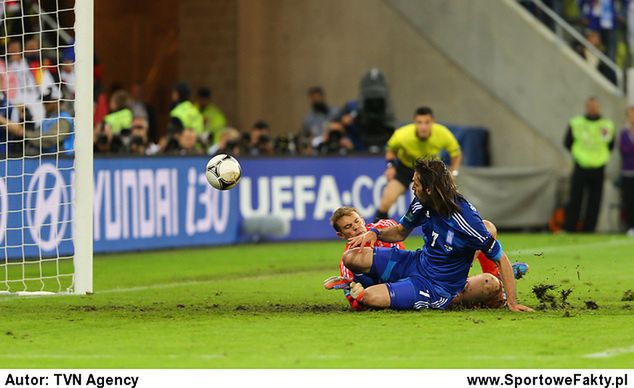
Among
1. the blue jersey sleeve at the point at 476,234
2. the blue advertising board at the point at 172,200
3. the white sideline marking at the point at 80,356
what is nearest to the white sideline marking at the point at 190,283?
the blue advertising board at the point at 172,200

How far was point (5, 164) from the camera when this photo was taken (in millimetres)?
16141

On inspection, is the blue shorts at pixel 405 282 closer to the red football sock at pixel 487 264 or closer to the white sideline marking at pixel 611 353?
the red football sock at pixel 487 264

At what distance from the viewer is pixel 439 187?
35.8 feet

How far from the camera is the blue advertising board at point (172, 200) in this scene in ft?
54.4

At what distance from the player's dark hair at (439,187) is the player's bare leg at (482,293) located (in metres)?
0.76

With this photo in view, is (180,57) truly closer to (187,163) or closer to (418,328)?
(187,163)

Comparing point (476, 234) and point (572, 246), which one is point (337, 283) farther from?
point (572, 246)

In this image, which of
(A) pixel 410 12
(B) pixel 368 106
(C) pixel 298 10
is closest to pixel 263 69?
(C) pixel 298 10

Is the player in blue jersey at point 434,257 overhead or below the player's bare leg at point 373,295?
overhead

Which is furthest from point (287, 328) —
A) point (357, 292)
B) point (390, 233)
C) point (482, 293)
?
point (482, 293)

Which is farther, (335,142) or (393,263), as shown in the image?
(335,142)

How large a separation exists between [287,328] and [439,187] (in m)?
1.55

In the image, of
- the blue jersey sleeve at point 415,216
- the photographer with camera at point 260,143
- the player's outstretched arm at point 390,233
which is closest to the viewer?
the blue jersey sleeve at point 415,216
